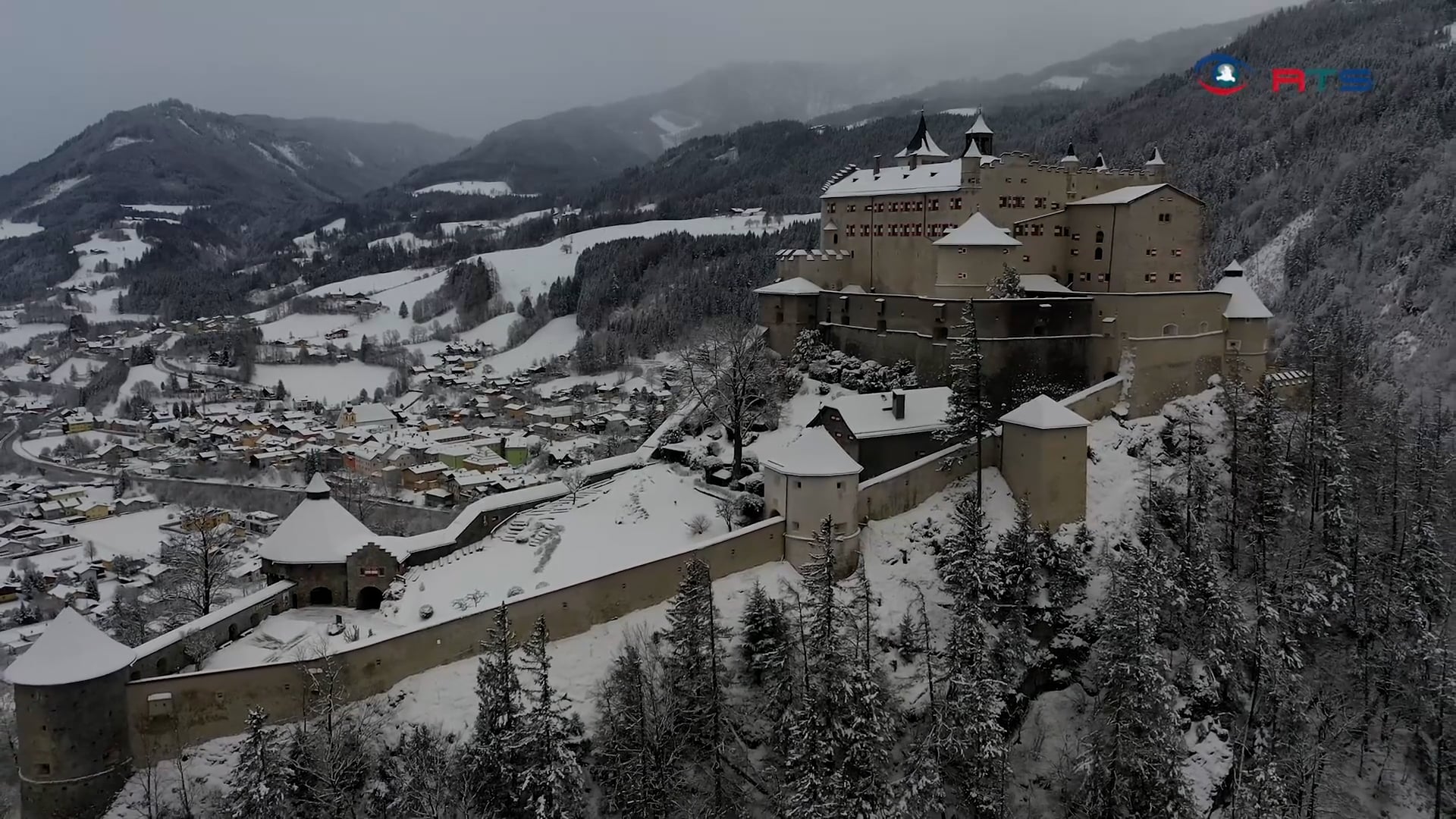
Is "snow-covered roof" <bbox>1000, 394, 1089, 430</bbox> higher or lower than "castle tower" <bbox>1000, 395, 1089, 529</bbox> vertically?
higher

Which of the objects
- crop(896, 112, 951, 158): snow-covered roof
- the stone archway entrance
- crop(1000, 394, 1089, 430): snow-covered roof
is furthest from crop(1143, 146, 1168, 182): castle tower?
the stone archway entrance

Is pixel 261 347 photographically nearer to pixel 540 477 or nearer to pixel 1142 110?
pixel 540 477

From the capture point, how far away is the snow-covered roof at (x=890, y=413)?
4016 centimetres

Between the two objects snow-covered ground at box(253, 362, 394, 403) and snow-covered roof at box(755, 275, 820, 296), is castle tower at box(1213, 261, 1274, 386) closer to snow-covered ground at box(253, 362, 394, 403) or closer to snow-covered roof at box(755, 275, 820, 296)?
Answer: snow-covered roof at box(755, 275, 820, 296)

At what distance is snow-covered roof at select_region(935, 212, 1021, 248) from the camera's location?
45188mm

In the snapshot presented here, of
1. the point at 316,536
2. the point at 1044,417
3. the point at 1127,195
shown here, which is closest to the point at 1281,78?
the point at 1127,195

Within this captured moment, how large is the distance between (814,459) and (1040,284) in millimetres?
18014

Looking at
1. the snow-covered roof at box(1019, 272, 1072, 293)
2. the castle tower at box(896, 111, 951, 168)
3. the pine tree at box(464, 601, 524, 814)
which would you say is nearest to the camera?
the pine tree at box(464, 601, 524, 814)

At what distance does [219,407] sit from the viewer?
118 m

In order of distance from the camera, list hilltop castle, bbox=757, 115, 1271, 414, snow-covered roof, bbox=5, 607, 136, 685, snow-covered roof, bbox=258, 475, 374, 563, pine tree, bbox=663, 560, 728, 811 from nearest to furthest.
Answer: snow-covered roof, bbox=5, 607, 136, 685, pine tree, bbox=663, 560, 728, 811, snow-covered roof, bbox=258, 475, 374, 563, hilltop castle, bbox=757, 115, 1271, 414

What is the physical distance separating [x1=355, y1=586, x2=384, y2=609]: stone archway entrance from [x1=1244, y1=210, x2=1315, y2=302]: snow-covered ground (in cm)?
9259

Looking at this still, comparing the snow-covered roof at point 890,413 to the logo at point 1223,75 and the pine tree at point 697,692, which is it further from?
the logo at point 1223,75

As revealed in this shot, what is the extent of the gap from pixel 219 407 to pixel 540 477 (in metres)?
75.1

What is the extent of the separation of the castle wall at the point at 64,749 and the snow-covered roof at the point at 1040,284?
Answer: 126ft
